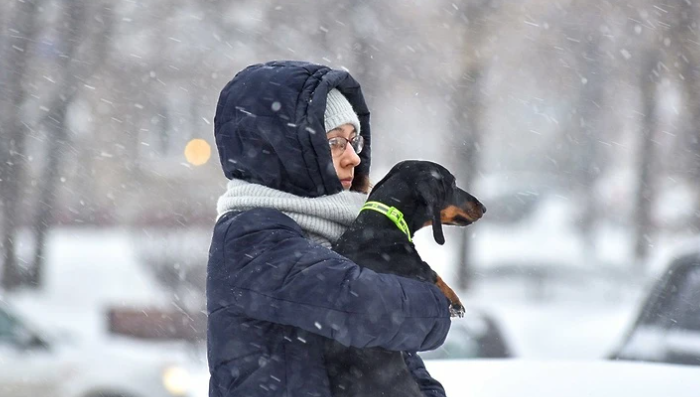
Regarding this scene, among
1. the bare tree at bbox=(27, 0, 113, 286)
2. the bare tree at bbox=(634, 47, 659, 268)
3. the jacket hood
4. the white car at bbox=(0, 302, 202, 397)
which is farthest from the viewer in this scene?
the bare tree at bbox=(634, 47, 659, 268)

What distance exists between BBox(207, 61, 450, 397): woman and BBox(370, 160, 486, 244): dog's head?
12.7 inches

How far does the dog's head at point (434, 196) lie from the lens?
7.23 ft

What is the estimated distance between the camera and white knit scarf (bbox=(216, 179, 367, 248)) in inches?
70.1

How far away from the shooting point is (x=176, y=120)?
13.9 m

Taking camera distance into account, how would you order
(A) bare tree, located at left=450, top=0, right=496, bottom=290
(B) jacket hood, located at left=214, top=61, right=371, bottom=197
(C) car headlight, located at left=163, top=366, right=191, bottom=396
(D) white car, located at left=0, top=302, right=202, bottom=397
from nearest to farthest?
(B) jacket hood, located at left=214, top=61, right=371, bottom=197
(C) car headlight, located at left=163, top=366, right=191, bottom=396
(D) white car, located at left=0, top=302, right=202, bottom=397
(A) bare tree, located at left=450, top=0, right=496, bottom=290

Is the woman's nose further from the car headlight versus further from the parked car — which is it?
the car headlight

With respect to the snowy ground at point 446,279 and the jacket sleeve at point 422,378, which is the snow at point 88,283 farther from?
the jacket sleeve at point 422,378

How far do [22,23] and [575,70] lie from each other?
8.85 m

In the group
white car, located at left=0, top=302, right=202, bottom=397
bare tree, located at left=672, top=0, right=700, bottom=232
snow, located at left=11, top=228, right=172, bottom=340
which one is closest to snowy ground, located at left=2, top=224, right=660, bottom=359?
snow, located at left=11, top=228, right=172, bottom=340

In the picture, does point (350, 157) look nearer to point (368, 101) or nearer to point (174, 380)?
point (174, 380)

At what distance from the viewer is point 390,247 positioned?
1.99m

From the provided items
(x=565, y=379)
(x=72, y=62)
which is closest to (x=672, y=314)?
(x=565, y=379)

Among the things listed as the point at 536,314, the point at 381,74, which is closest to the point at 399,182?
the point at 381,74

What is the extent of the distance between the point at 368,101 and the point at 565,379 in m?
9.61
